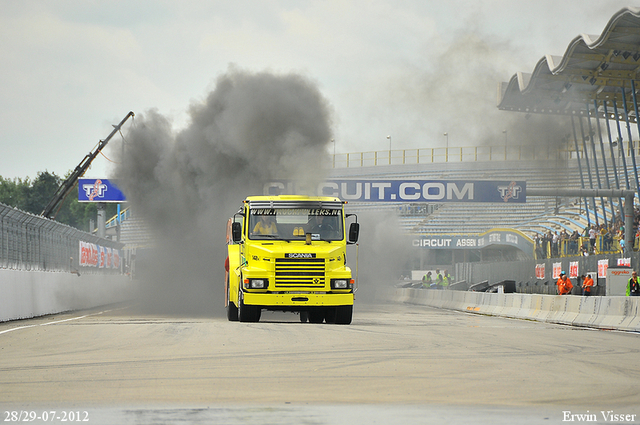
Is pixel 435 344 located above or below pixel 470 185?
below

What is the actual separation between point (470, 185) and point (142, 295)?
1929 centimetres

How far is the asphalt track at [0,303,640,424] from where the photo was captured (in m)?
6.38

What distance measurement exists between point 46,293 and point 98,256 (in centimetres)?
1257

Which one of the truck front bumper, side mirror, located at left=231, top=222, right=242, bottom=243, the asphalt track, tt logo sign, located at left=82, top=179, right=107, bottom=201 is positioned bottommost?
the asphalt track

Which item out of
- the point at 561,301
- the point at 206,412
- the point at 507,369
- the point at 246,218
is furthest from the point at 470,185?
the point at 206,412

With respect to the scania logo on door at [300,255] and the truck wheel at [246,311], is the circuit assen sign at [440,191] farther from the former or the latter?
the scania logo on door at [300,255]

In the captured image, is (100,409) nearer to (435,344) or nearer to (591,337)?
(435,344)

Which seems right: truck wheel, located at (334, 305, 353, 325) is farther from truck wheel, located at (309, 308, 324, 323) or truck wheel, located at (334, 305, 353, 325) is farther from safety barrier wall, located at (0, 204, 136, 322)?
safety barrier wall, located at (0, 204, 136, 322)

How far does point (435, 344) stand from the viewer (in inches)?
504

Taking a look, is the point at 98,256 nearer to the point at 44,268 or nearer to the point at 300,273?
the point at 44,268

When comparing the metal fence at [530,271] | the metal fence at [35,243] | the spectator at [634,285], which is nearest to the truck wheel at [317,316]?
the metal fence at [35,243]

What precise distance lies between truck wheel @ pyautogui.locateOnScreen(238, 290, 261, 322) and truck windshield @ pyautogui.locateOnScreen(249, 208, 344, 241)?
51.6 inches

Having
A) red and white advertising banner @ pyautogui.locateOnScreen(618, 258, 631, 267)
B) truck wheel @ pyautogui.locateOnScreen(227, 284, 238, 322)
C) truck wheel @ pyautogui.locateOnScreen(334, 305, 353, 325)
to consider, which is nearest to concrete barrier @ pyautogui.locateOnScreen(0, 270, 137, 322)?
truck wheel @ pyautogui.locateOnScreen(227, 284, 238, 322)

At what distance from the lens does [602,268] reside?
3031cm
